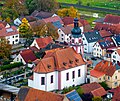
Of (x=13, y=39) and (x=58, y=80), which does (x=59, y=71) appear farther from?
(x=13, y=39)

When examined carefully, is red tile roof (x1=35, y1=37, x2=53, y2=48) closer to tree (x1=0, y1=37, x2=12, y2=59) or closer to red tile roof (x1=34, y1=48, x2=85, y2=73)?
tree (x1=0, y1=37, x2=12, y2=59)

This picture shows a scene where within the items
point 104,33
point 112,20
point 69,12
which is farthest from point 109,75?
point 69,12

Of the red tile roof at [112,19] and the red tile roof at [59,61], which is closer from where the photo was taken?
the red tile roof at [59,61]

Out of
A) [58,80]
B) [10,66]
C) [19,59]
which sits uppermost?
[58,80]

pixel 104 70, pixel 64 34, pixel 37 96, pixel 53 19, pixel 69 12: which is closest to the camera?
pixel 37 96

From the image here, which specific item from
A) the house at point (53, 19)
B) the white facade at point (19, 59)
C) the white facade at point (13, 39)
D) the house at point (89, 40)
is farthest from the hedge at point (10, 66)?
the house at point (53, 19)

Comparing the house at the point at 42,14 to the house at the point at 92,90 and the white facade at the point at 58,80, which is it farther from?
the house at the point at 92,90
